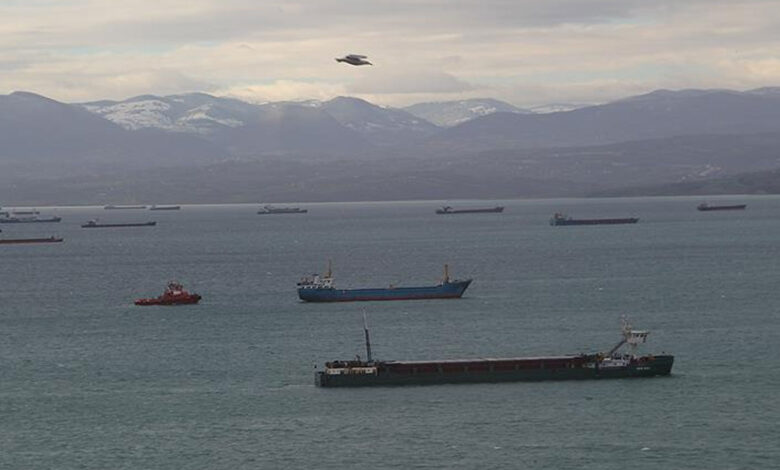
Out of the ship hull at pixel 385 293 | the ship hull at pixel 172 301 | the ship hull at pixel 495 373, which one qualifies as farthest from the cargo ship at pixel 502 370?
the ship hull at pixel 172 301

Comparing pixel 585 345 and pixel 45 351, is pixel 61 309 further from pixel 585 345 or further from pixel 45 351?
pixel 585 345

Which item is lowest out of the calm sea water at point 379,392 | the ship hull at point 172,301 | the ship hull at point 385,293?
the calm sea water at point 379,392

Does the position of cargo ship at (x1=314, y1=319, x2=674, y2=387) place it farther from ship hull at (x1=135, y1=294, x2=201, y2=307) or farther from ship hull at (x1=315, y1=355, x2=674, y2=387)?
ship hull at (x1=135, y1=294, x2=201, y2=307)

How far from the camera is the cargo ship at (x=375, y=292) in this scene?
540 feet

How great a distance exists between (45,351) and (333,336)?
2467 cm

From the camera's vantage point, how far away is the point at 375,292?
16450 centimetres

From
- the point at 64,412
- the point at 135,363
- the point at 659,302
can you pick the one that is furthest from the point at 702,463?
the point at 659,302

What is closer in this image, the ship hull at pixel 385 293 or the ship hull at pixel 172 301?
the ship hull at pixel 172 301

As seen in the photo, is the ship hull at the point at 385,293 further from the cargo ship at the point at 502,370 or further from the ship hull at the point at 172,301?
the cargo ship at the point at 502,370

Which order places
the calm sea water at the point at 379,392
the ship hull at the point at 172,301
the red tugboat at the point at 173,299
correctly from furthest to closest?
the red tugboat at the point at 173,299 → the ship hull at the point at 172,301 → the calm sea water at the point at 379,392

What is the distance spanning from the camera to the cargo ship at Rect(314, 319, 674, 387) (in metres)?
101

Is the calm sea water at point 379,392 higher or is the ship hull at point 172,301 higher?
the ship hull at point 172,301

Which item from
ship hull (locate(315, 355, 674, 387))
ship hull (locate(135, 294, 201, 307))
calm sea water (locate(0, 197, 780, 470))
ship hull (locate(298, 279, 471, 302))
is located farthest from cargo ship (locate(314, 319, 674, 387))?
ship hull (locate(135, 294, 201, 307))

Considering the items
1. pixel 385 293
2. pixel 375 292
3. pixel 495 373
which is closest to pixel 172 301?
pixel 375 292
